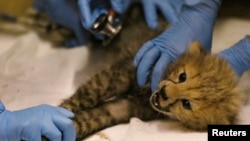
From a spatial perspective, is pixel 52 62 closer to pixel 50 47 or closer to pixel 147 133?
pixel 50 47

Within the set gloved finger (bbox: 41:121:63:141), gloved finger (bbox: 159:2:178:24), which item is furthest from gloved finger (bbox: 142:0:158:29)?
gloved finger (bbox: 41:121:63:141)

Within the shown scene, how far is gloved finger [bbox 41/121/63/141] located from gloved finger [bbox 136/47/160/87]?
1.32 ft

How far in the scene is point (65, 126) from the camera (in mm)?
1293

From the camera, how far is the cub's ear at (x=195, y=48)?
153 cm

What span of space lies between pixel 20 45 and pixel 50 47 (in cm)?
14

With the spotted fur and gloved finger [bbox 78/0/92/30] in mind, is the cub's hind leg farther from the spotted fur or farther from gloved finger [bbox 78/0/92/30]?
gloved finger [bbox 78/0/92/30]

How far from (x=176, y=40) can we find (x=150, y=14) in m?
0.25

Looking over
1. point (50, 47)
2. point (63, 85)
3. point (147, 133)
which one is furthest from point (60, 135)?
point (50, 47)

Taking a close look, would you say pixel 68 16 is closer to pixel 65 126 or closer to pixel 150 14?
pixel 150 14

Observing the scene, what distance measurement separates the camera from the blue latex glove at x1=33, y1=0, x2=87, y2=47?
6.53 feet

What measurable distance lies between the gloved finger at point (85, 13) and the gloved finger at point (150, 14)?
9.3 inches

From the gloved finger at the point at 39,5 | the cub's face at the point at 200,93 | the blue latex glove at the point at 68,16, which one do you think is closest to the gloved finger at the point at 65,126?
the cub's face at the point at 200,93

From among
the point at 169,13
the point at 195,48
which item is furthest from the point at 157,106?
the point at 169,13

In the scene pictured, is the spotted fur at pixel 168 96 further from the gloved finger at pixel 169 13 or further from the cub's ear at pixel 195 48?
the gloved finger at pixel 169 13
